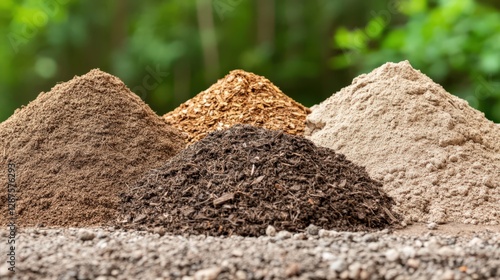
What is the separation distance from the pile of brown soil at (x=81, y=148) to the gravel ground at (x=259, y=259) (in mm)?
953

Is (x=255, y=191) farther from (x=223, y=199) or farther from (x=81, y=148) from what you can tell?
(x=81, y=148)

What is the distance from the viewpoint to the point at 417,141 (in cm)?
465

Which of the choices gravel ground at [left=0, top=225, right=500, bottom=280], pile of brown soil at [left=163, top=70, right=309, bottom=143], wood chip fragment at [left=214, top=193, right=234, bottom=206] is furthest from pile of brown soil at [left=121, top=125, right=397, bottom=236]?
pile of brown soil at [left=163, top=70, right=309, bottom=143]

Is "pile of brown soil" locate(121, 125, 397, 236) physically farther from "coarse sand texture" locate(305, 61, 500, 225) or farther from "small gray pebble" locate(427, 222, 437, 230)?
"coarse sand texture" locate(305, 61, 500, 225)

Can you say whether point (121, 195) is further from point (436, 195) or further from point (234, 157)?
point (436, 195)

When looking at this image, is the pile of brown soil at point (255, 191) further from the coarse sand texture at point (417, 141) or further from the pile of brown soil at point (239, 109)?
the pile of brown soil at point (239, 109)

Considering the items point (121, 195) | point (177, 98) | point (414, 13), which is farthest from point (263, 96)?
point (177, 98)

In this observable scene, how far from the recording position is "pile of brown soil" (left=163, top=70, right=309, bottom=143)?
5.29m

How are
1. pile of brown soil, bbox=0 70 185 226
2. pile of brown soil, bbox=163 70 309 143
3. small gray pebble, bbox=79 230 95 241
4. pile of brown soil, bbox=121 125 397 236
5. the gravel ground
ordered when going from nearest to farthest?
the gravel ground
small gray pebble, bbox=79 230 95 241
pile of brown soil, bbox=121 125 397 236
pile of brown soil, bbox=0 70 185 226
pile of brown soil, bbox=163 70 309 143

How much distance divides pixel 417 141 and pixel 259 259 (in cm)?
225

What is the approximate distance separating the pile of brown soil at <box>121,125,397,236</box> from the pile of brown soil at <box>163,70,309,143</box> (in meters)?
0.98

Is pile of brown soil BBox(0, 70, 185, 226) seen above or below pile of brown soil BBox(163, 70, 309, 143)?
below

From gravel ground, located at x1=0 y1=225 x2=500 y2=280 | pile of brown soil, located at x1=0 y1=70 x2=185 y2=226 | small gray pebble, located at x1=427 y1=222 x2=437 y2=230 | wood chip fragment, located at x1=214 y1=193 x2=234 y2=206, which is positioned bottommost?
gravel ground, located at x1=0 y1=225 x2=500 y2=280

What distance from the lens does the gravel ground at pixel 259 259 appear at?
2.64 m
